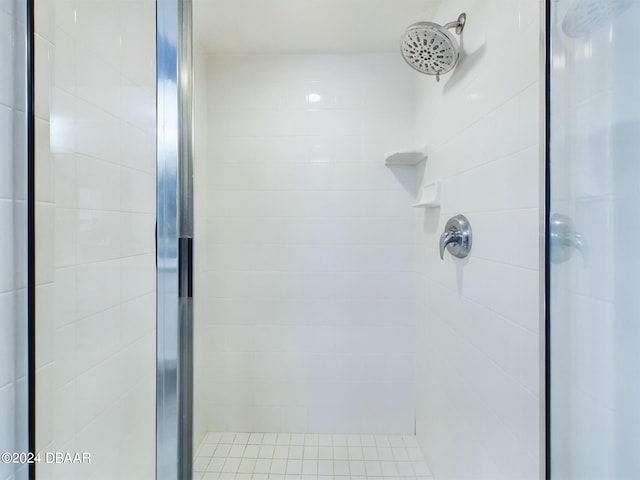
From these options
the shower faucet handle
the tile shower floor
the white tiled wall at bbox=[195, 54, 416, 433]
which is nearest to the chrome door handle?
the shower faucet handle

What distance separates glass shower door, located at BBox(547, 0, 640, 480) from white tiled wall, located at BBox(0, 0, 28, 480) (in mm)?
937

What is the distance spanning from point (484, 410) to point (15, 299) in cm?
124

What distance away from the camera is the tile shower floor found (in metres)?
1.63

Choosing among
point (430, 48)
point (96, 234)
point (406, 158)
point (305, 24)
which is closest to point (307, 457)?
point (96, 234)

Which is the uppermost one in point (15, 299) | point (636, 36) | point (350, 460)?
point (636, 36)

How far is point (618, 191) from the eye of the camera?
53 cm

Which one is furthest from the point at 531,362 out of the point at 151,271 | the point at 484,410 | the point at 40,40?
the point at 40,40

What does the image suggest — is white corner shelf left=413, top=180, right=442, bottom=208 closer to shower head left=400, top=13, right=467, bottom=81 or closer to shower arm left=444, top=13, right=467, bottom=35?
shower head left=400, top=13, right=467, bottom=81

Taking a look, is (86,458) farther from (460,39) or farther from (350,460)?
(460,39)

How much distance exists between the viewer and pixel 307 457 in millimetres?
1751

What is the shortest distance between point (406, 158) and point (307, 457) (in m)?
1.63

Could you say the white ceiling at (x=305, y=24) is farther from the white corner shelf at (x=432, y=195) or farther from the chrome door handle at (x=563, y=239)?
the chrome door handle at (x=563, y=239)

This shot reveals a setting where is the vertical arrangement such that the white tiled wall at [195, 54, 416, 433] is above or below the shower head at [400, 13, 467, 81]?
below

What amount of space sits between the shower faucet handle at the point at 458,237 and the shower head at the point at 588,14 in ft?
2.21
